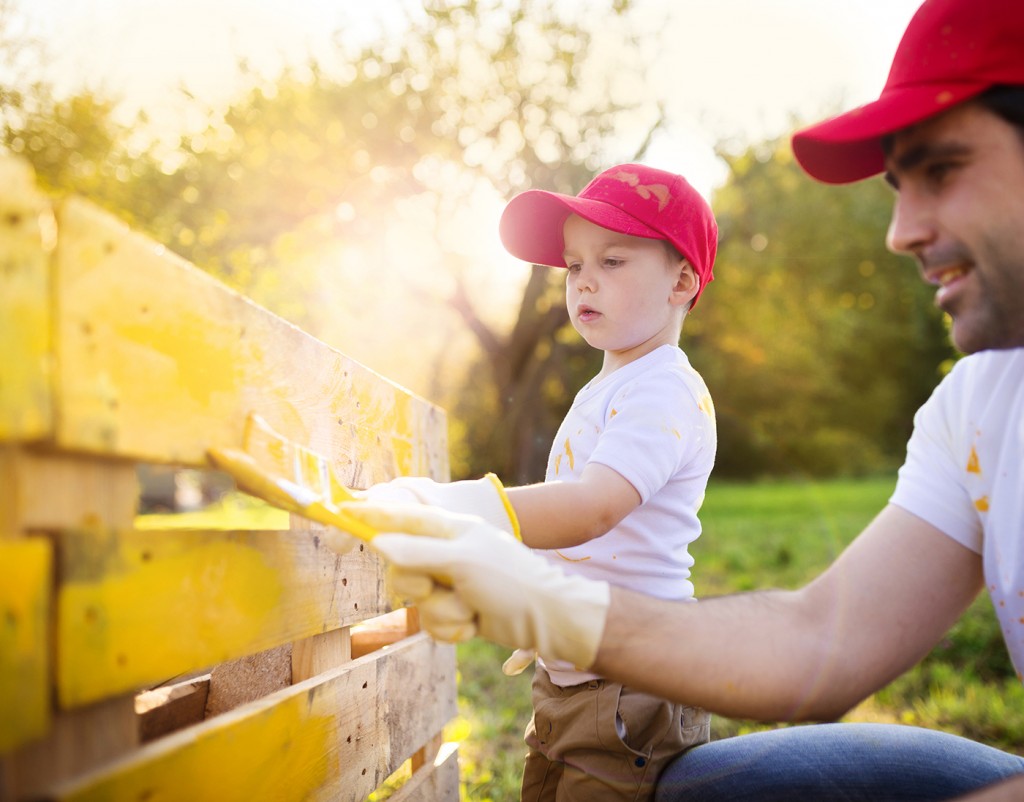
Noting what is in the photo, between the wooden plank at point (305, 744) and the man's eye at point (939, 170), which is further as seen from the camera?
the man's eye at point (939, 170)

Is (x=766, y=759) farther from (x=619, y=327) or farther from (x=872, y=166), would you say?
(x=872, y=166)

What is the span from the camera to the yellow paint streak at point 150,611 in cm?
94

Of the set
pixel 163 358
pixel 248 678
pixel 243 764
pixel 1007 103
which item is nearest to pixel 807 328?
pixel 1007 103

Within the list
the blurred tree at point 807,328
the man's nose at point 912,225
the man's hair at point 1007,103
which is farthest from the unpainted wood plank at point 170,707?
the blurred tree at point 807,328

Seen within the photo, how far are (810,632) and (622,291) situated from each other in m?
0.93

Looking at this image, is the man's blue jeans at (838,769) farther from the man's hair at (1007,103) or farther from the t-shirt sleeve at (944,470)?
the man's hair at (1007,103)

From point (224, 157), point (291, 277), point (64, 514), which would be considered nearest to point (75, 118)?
point (224, 157)

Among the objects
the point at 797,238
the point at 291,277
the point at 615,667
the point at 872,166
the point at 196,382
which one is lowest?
the point at 615,667

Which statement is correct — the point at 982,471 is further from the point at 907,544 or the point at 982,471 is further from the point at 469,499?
the point at 469,499

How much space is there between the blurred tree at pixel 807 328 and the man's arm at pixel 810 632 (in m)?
14.3

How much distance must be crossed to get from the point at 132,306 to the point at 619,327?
1277 millimetres

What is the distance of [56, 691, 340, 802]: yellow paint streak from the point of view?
1013 millimetres

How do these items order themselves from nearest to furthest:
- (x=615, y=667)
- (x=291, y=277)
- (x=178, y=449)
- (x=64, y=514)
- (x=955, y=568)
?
(x=64, y=514), (x=178, y=449), (x=615, y=667), (x=955, y=568), (x=291, y=277)

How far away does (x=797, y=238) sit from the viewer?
17.5 m
